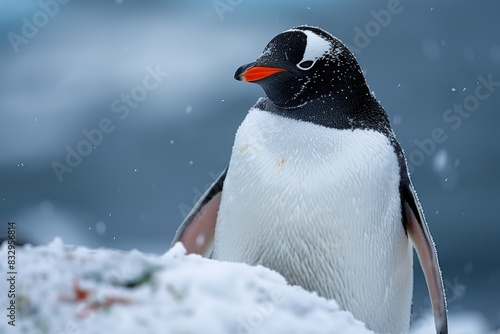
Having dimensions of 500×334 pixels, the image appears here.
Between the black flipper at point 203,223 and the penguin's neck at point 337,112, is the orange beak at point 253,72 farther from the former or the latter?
the black flipper at point 203,223

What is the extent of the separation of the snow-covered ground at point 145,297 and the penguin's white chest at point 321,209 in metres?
0.49

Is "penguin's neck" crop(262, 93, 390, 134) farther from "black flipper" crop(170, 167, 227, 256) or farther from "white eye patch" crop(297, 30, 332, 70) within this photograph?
"black flipper" crop(170, 167, 227, 256)

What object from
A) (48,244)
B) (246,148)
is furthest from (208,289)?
(246,148)

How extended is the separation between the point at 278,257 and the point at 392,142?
48 centimetres

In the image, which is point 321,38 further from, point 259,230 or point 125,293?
point 125,293

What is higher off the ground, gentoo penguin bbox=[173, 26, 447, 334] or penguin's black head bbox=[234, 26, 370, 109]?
penguin's black head bbox=[234, 26, 370, 109]

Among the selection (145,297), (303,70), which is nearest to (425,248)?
(303,70)

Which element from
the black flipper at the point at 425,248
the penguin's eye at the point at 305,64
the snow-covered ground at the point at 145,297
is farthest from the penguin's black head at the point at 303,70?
the snow-covered ground at the point at 145,297

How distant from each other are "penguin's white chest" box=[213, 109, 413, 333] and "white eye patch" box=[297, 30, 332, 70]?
17 cm

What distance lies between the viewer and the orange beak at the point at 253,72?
1879 mm

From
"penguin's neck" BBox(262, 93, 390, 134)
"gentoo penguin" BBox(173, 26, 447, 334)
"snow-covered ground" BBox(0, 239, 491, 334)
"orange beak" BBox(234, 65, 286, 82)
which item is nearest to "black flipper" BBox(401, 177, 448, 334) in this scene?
"gentoo penguin" BBox(173, 26, 447, 334)

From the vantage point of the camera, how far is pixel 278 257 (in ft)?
6.34

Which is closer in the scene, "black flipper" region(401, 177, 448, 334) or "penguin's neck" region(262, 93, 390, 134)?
"penguin's neck" region(262, 93, 390, 134)

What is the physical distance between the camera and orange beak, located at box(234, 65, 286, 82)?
188 centimetres
